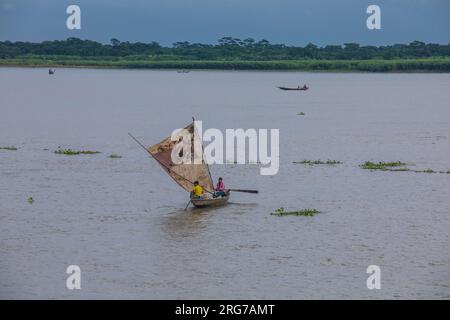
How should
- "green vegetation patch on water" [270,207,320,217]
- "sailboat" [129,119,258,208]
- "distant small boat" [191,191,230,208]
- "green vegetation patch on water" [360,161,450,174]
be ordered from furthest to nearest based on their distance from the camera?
"green vegetation patch on water" [360,161,450,174], "sailboat" [129,119,258,208], "distant small boat" [191,191,230,208], "green vegetation patch on water" [270,207,320,217]

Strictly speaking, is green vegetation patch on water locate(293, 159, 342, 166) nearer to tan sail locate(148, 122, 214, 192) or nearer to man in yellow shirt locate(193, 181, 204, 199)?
tan sail locate(148, 122, 214, 192)

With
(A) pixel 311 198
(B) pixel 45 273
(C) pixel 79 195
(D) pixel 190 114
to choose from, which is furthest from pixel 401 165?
(D) pixel 190 114

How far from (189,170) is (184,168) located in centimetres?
21

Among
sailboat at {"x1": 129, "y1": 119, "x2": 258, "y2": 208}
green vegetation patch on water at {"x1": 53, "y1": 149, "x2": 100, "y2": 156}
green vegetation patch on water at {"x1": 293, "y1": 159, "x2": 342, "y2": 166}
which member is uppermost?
sailboat at {"x1": 129, "y1": 119, "x2": 258, "y2": 208}

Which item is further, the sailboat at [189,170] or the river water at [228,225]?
the sailboat at [189,170]

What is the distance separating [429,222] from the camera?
3222cm

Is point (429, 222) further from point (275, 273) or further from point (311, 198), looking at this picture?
point (275, 273)

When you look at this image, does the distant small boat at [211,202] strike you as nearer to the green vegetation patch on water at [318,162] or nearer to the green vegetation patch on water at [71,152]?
the green vegetation patch on water at [318,162]

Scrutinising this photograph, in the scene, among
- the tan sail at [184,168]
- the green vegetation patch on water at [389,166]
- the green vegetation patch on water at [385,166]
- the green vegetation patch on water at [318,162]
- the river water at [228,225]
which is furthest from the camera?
the green vegetation patch on water at [318,162]

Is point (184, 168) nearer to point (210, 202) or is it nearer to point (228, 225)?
point (210, 202)

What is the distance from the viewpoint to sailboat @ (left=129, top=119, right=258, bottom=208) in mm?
34719

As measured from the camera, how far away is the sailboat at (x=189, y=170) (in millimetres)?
34719

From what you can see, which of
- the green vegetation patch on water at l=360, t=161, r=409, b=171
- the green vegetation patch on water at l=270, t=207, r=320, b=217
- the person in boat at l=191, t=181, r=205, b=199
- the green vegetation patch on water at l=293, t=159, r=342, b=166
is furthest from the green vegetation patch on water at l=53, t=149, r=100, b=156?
the green vegetation patch on water at l=270, t=207, r=320, b=217

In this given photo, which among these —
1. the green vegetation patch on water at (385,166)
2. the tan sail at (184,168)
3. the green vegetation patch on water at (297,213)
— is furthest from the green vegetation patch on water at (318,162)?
the green vegetation patch on water at (297,213)
